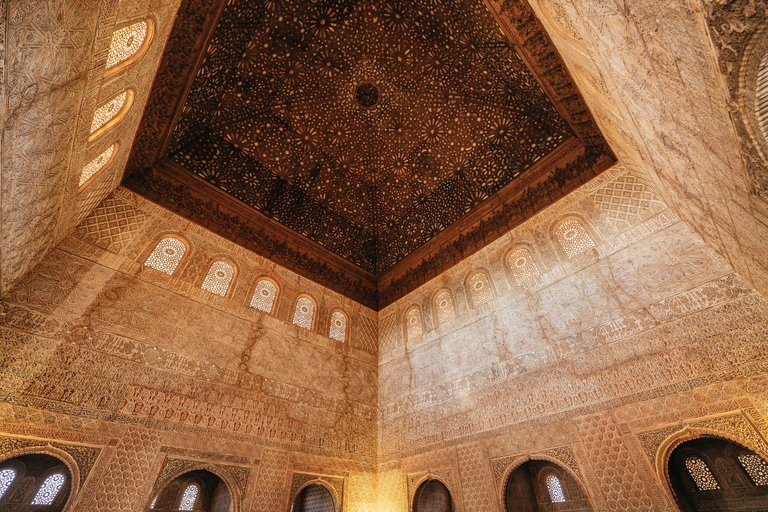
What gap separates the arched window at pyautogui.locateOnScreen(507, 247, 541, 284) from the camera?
5941 millimetres

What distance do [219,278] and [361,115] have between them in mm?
4573

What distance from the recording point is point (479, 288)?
6.66m

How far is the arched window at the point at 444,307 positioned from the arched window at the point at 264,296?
3418 mm

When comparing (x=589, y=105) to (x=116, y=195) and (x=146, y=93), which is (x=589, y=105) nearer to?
(x=146, y=93)

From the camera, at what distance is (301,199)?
25.9 feet

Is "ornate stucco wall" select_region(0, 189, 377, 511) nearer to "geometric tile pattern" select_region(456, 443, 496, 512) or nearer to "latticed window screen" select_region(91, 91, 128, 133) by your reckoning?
"latticed window screen" select_region(91, 91, 128, 133)

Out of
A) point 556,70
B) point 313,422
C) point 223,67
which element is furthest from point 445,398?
point 223,67

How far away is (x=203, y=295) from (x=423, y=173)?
5327 millimetres

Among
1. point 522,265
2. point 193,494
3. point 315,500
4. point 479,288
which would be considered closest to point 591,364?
point 522,265

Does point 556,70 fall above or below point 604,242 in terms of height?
above

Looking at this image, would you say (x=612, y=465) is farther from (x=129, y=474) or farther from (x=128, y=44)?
(x=128, y=44)

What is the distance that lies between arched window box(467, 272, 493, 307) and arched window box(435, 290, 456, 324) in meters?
0.50

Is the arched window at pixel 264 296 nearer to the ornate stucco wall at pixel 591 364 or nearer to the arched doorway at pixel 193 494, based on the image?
the arched doorway at pixel 193 494

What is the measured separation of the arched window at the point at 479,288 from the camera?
6.41 meters
